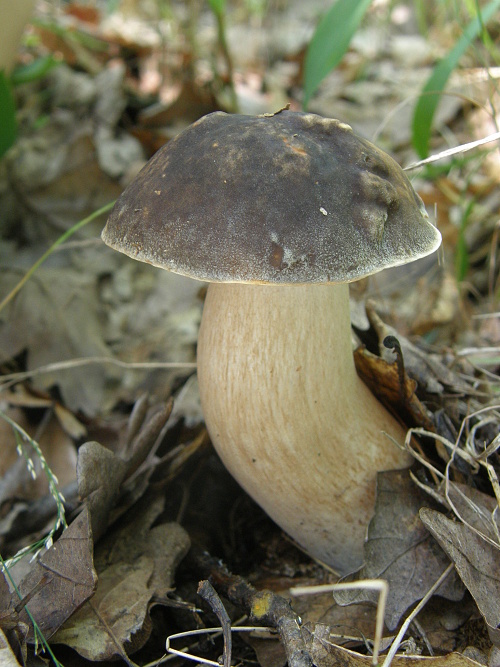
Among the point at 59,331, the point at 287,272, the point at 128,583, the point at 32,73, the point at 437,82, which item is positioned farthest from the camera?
the point at 32,73

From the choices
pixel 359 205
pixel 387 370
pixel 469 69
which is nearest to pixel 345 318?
pixel 387 370

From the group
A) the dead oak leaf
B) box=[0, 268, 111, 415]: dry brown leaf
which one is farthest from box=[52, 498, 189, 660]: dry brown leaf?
box=[0, 268, 111, 415]: dry brown leaf

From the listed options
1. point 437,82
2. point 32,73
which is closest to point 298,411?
point 437,82

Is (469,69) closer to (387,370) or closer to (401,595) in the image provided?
(387,370)

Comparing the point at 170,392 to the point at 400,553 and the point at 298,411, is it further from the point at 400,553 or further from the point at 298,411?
the point at 400,553

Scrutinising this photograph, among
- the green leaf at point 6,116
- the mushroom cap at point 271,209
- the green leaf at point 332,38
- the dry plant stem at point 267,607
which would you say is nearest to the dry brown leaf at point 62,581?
the dry plant stem at point 267,607

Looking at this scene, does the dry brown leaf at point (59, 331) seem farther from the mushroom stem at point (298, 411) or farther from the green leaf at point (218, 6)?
the green leaf at point (218, 6)
